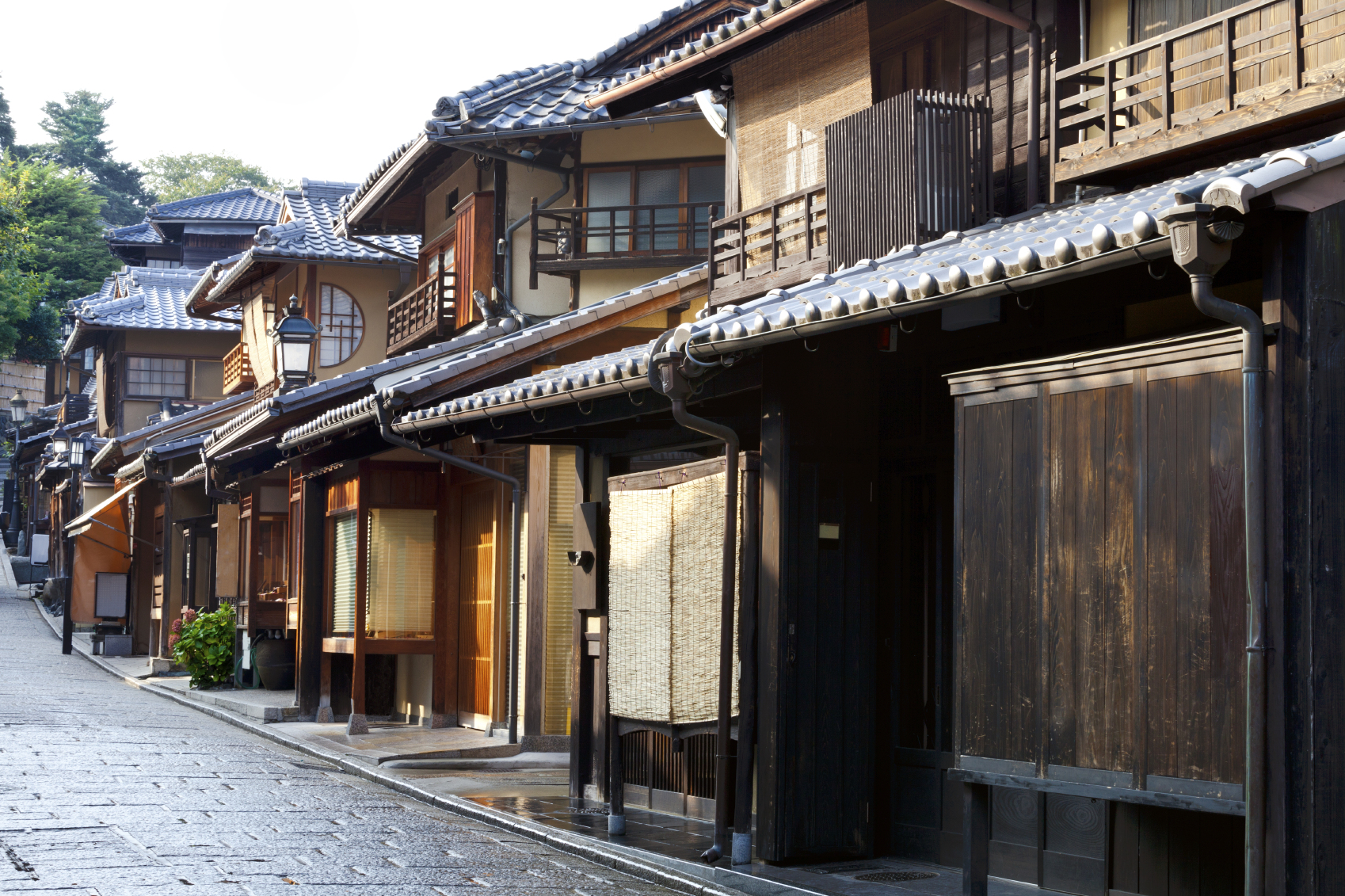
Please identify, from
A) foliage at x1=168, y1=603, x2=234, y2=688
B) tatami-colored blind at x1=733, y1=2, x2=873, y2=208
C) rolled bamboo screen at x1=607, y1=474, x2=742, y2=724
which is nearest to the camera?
rolled bamboo screen at x1=607, y1=474, x2=742, y2=724

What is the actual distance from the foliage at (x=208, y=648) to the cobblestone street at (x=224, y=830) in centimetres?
862

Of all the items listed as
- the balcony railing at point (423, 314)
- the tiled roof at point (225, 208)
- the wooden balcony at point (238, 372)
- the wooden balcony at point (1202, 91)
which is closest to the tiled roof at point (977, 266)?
the wooden balcony at point (1202, 91)

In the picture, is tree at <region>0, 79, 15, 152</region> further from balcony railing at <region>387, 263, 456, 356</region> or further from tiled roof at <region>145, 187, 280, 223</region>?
balcony railing at <region>387, 263, 456, 356</region>

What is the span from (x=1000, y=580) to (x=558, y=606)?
9545mm

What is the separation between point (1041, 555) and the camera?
7121mm

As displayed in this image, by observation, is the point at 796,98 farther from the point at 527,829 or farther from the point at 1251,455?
the point at 1251,455

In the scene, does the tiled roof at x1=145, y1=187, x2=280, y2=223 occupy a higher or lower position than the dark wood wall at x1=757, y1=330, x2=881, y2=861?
higher

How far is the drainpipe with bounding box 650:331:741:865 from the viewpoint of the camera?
30.3 ft

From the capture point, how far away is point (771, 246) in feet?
44.2

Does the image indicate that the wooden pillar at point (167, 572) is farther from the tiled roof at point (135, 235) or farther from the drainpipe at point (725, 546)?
the tiled roof at point (135, 235)

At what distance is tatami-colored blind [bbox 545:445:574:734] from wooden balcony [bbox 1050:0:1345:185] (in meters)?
7.88

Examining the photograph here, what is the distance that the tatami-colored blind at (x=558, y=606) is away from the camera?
16250mm

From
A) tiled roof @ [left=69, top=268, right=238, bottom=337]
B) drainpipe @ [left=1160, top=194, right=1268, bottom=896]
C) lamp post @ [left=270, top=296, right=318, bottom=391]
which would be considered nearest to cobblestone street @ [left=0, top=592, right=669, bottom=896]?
drainpipe @ [left=1160, top=194, right=1268, bottom=896]

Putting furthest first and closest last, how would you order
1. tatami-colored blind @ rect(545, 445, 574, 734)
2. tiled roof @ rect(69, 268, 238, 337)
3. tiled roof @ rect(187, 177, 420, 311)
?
tiled roof @ rect(69, 268, 238, 337)
tiled roof @ rect(187, 177, 420, 311)
tatami-colored blind @ rect(545, 445, 574, 734)
